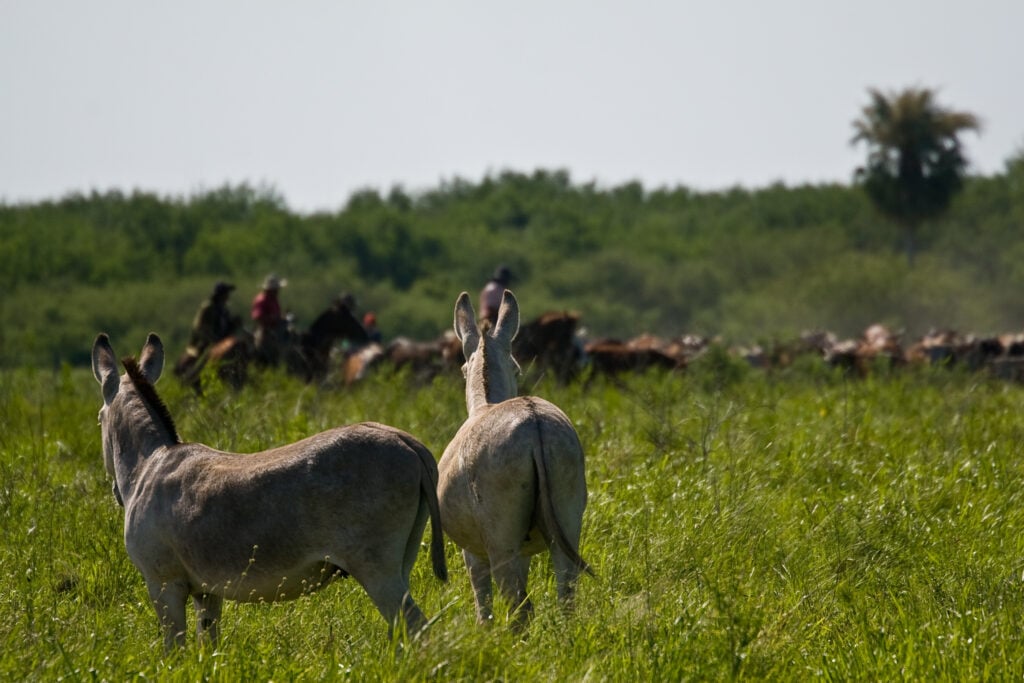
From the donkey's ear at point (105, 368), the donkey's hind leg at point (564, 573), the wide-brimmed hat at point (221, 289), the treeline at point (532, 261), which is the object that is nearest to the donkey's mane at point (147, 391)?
the donkey's ear at point (105, 368)

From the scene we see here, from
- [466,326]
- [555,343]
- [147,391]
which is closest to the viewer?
[147,391]

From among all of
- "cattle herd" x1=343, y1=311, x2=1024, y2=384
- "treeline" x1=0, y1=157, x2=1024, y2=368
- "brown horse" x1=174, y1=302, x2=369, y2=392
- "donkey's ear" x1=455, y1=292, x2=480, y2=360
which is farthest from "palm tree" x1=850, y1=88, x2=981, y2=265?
"donkey's ear" x1=455, y1=292, x2=480, y2=360

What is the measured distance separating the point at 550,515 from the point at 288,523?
3.62ft

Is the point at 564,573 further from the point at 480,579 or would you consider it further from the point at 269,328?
the point at 269,328

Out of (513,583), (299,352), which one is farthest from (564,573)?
(299,352)

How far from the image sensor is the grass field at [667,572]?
4719 mm

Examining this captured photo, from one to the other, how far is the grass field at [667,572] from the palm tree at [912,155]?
35.3m

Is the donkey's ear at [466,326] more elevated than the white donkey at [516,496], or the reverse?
the donkey's ear at [466,326]

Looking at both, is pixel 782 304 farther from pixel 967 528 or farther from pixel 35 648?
pixel 35 648

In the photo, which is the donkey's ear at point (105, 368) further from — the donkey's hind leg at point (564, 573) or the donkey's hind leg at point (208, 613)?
the donkey's hind leg at point (564, 573)

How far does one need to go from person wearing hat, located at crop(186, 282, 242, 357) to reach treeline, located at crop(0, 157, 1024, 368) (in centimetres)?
1933

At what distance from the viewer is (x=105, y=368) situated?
20.0 feet

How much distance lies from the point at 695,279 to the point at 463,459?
4574 cm

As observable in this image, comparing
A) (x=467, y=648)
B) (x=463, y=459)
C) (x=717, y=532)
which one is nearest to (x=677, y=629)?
(x=467, y=648)
